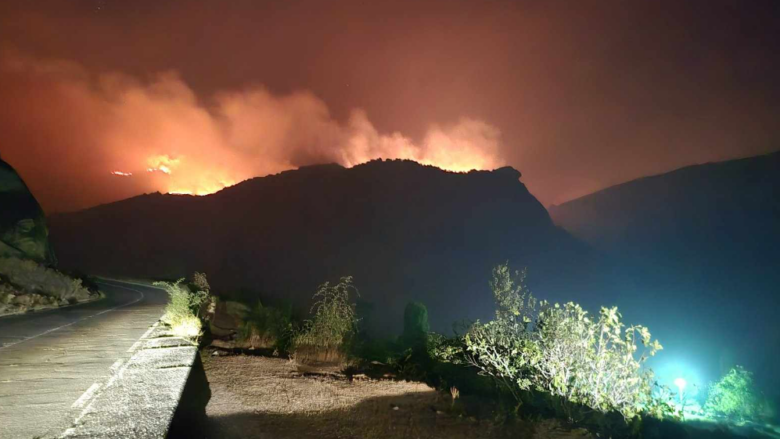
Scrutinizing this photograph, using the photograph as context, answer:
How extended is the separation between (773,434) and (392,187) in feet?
264

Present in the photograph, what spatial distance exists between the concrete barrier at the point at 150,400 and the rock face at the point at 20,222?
12.7m

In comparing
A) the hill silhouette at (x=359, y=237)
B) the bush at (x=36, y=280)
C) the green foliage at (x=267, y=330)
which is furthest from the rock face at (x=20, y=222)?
the hill silhouette at (x=359, y=237)

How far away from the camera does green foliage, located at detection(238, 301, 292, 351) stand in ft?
21.1

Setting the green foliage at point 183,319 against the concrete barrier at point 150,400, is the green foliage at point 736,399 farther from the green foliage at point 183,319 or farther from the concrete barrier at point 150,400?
the concrete barrier at point 150,400

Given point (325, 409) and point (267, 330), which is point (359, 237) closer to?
point (267, 330)

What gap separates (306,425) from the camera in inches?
151

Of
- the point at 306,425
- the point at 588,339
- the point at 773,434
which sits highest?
the point at 588,339

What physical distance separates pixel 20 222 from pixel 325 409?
15992mm

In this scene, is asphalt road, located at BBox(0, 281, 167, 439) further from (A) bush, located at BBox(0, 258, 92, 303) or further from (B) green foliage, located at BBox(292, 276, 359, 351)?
(A) bush, located at BBox(0, 258, 92, 303)

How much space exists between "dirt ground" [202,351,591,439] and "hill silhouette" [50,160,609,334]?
4972 cm

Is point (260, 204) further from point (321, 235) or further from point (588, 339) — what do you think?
point (588, 339)

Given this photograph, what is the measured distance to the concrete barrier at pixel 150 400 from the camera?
2.25 meters

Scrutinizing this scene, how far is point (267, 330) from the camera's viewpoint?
22.3 ft

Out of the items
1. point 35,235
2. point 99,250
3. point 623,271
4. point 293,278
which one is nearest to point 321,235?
point 293,278
